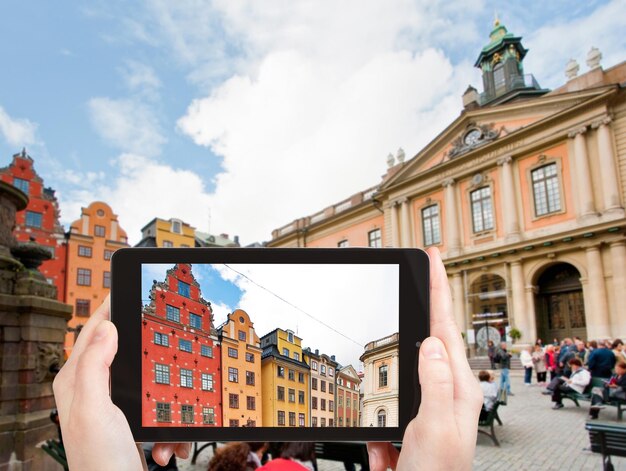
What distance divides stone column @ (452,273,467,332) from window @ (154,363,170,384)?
2447 centimetres

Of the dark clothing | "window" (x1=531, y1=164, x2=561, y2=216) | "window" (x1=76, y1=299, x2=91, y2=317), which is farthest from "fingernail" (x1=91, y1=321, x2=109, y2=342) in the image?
"window" (x1=76, y1=299, x2=91, y2=317)

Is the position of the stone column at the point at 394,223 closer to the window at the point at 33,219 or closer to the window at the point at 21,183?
the window at the point at 33,219

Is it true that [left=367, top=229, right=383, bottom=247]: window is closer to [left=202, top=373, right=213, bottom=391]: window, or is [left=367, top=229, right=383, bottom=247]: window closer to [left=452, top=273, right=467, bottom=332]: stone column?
[left=452, top=273, right=467, bottom=332]: stone column

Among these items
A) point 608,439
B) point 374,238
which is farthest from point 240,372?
point 374,238

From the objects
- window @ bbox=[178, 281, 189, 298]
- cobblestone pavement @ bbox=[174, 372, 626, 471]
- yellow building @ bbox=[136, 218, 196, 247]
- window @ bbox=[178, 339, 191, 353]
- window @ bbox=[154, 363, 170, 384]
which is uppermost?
yellow building @ bbox=[136, 218, 196, 247]

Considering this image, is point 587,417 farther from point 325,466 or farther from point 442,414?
point 442,414

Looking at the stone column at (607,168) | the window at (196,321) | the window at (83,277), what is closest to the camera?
the window at (196,321)

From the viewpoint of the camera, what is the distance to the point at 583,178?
21.2m

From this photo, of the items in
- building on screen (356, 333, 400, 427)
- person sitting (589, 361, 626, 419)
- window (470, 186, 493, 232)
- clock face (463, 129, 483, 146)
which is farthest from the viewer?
clock face (463, 129, 483, 146)

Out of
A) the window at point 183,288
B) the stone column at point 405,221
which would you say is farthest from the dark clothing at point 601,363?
the stone column at point 405,221

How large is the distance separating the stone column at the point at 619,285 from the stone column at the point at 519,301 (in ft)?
12.2

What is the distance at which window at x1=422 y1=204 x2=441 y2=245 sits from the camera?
93.0 ft

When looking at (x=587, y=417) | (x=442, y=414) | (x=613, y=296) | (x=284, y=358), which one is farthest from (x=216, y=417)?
(x=613, y=296)

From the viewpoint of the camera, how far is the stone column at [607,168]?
20.2 meters
